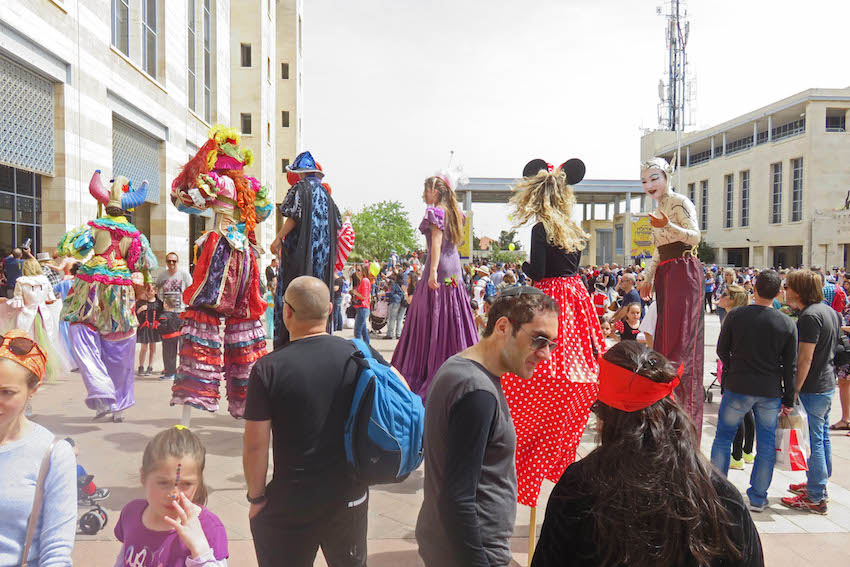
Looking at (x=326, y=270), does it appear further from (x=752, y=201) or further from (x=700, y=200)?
(x=700, y=200)

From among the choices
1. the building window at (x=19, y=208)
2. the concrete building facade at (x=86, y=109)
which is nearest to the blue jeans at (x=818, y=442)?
the concrete building facade at (x=86, y=109)

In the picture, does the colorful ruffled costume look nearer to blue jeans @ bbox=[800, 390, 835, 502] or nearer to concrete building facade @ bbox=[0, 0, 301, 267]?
blue jeans @ bbox=[800, 390, 835, 502]

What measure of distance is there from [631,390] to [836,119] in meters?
58.3

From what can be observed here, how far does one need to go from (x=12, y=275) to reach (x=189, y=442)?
9.78 metres

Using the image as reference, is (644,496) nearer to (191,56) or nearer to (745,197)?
(191,56)

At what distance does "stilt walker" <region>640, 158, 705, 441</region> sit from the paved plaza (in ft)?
3.23

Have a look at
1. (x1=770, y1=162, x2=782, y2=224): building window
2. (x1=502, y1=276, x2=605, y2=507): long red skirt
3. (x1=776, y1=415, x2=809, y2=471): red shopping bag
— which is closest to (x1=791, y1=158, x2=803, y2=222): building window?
(x1=770, y1=162, x2=782, y2=224): building window

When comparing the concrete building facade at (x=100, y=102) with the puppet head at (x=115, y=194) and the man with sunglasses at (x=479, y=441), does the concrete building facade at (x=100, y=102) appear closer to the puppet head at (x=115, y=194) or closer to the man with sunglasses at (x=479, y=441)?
the puppet head at (x=115, y=194)

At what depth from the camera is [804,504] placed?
449 centimetres

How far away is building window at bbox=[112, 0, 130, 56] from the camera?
549 inches

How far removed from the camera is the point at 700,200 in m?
63.8

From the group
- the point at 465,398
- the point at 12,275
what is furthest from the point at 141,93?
the point at 465,398

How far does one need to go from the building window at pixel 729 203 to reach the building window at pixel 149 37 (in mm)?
56284

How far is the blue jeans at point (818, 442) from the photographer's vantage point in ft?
14.6
